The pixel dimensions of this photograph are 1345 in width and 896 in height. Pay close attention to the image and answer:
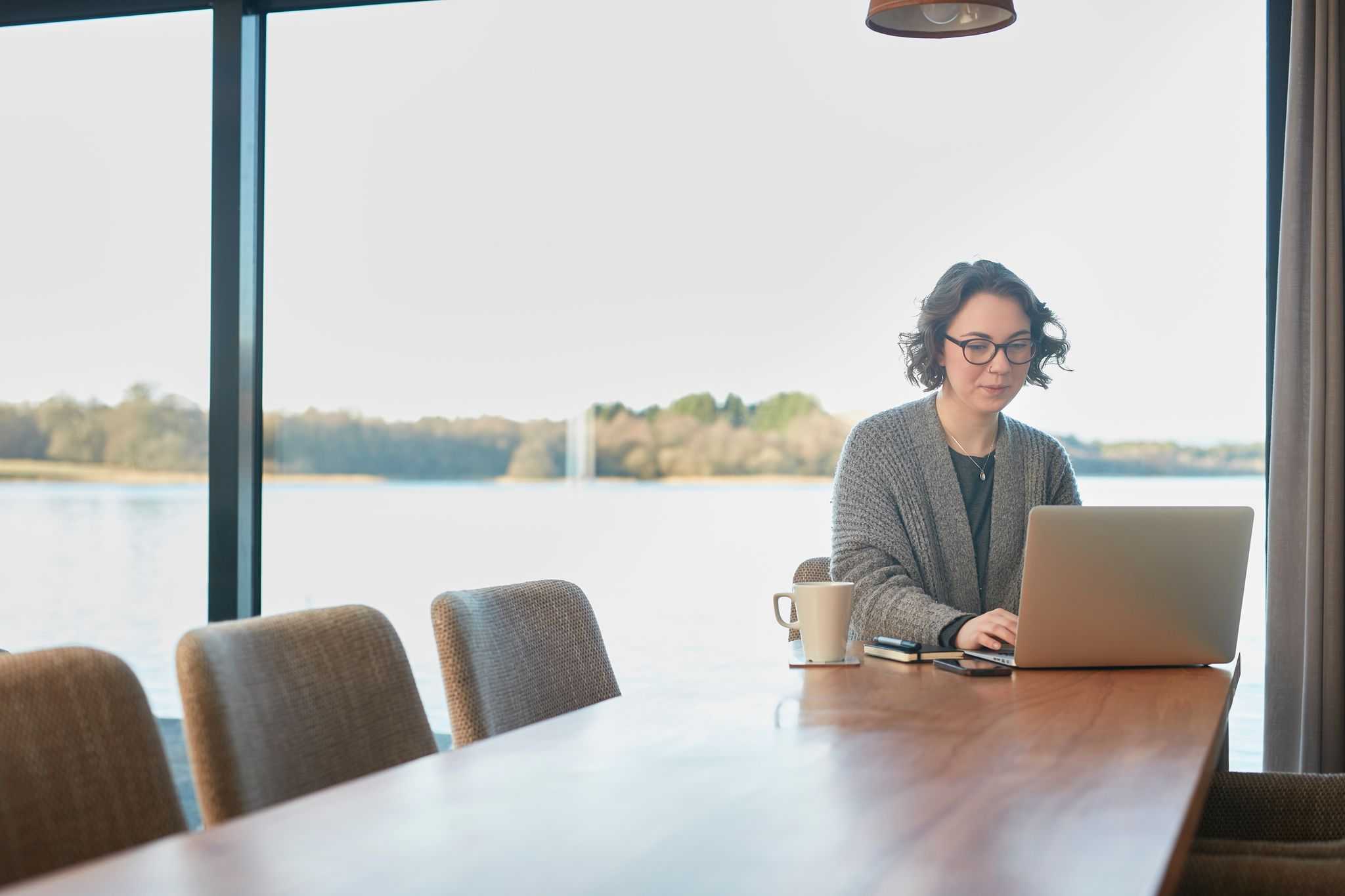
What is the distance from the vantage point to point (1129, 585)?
1.82 meters

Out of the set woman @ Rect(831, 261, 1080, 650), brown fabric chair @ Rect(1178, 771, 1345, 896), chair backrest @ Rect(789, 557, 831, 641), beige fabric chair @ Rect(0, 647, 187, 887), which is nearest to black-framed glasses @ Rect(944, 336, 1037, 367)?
woman @ Rect(831, 261, 1080, 650)

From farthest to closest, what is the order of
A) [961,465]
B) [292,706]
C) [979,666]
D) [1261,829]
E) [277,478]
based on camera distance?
[277,478] < [961,465] < [979,666] < [1261,829] < [292,706]

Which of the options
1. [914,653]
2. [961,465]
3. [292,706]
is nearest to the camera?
[292,706]

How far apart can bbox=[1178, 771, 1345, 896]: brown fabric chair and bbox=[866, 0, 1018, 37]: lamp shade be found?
1.25 metres

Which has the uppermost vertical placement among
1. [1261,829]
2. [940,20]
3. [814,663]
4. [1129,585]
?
[940,20]

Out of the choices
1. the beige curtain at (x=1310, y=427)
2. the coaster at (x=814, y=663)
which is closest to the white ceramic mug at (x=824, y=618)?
the coaster at (x=814, y=663)

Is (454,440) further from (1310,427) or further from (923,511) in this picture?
(1310,427)

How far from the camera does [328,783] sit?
1413mm

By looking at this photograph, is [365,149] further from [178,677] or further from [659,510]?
[178,677]

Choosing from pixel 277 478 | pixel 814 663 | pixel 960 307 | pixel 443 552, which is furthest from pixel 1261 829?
pixel 443 552

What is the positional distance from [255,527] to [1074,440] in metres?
2.23

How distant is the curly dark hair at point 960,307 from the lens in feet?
7.64

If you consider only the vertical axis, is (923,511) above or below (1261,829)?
above

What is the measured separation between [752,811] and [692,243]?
9.91 feet
